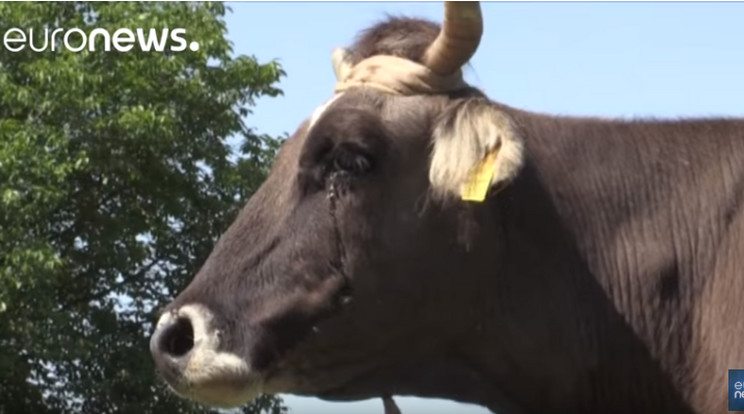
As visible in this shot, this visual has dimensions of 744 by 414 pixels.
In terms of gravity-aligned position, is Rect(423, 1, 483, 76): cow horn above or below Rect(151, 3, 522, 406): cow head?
above

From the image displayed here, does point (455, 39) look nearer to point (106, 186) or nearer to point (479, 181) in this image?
point (479, 181)

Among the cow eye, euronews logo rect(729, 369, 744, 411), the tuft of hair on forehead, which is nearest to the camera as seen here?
euronews logo rect(729, 369, 744, 411)

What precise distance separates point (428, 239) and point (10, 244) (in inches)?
965

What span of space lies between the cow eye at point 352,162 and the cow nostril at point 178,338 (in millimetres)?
737

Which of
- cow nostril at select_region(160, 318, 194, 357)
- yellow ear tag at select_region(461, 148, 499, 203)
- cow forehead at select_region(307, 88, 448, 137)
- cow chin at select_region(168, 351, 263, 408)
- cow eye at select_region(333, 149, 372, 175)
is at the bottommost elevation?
cow chin at select_region(168, 351, 263, 408)

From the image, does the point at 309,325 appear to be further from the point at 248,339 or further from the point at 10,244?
the point at 10,244

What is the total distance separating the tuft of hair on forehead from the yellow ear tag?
1.90 ft

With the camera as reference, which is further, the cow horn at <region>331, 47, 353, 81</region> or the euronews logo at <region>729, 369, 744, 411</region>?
the cow horn at <region>331, 47, 353, 81</region>

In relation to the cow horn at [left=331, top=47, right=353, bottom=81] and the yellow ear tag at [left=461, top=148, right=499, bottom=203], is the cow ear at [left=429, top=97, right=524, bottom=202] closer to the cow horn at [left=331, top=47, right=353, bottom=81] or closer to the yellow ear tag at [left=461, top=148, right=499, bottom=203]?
the yellow ear tag at [left=461, top=148, right=499, bottom=203]

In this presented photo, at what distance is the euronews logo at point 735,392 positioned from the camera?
519 cm

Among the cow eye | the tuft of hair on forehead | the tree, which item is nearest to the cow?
the cow eye

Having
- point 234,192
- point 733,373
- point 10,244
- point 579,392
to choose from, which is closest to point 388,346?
point 579,392

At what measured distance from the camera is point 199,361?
526 centimetres

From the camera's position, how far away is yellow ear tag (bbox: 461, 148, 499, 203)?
5305mm
